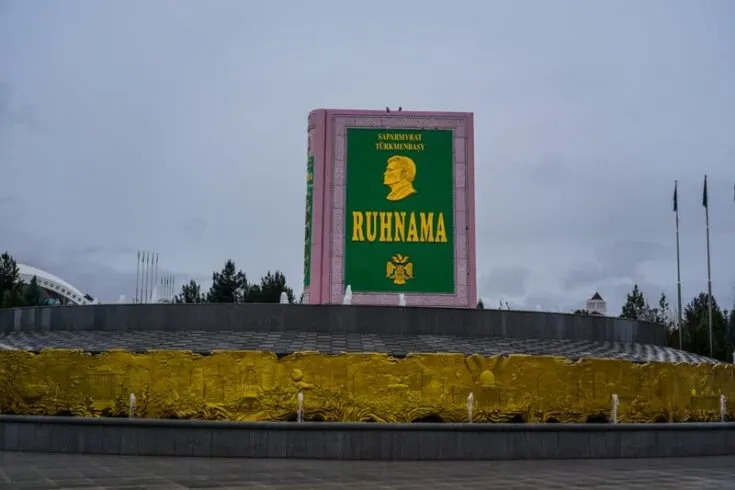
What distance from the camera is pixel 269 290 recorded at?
142 feet

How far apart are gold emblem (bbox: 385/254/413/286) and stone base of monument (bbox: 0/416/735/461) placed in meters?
8.75

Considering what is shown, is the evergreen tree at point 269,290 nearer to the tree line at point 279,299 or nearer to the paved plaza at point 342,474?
the tree line at point 279,299

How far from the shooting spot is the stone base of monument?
1151 centimetres

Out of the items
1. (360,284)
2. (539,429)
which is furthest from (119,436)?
(360,284)

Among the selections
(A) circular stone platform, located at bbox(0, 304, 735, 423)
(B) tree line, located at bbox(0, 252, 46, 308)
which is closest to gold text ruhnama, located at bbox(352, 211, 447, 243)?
(A) circular stone platform, located at bbox(0, 304, 735, 423)

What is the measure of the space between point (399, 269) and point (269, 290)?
77.0 ft

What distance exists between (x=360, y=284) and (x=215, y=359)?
28.6ft

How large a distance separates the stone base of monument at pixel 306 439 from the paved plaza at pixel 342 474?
1.22 ft

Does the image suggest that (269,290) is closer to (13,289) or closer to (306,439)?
(13,289)

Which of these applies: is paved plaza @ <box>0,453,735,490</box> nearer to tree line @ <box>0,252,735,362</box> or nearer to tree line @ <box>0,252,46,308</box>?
tree line @ <box>0,252,735,362</box>

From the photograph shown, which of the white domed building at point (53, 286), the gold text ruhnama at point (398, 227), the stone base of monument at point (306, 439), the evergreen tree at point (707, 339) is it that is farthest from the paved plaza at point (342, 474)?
the white domed building at point (53, 286)

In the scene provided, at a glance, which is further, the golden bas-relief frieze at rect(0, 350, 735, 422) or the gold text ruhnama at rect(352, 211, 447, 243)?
the gold text ruhnama at rect(352, 211, 447, 243)

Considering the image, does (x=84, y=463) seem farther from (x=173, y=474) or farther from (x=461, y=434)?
Answer: (x=461, y=434)

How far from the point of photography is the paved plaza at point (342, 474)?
8.82 metres
